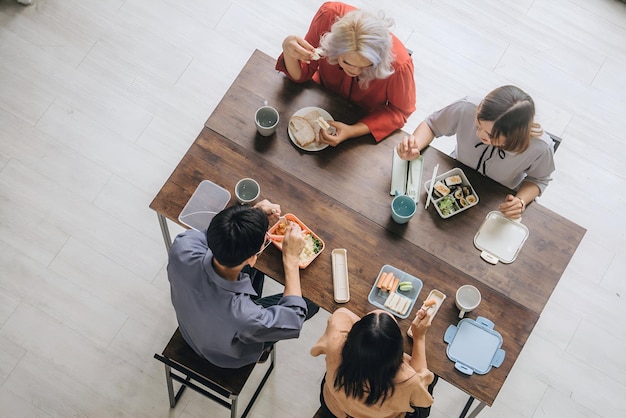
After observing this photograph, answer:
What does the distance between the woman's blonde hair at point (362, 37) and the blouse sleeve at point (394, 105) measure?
5.7 inches

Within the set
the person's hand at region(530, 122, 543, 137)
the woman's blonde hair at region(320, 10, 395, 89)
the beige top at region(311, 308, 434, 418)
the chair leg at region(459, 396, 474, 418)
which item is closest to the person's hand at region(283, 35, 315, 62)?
the woman's blonde hair at region(320, 10, 395, 89)

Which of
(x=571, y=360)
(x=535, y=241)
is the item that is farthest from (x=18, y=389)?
(x=571, y=360)

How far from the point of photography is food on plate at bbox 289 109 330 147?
2.42 meters

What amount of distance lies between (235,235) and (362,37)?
955 millimetres

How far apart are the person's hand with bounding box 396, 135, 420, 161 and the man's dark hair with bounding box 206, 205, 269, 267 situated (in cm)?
75

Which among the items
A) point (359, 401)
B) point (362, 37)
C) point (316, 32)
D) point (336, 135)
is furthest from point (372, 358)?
point (316, 32)

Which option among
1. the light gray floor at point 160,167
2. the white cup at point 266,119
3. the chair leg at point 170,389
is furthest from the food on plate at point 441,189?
the chair leg at point 170,389

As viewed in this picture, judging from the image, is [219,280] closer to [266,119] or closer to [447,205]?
[266,119]

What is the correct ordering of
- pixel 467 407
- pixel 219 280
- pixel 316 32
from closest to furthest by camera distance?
pixel 219 280, pixel 316 32, pixel 467 407

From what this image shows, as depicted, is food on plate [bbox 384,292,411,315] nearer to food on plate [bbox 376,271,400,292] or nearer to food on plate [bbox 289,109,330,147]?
food on plate [bbox 376,271,400,292]

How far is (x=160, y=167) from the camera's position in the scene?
3.32 meters

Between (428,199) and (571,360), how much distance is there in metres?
1.39

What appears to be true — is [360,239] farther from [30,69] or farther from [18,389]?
[30,69]

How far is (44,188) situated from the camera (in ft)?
10.6
